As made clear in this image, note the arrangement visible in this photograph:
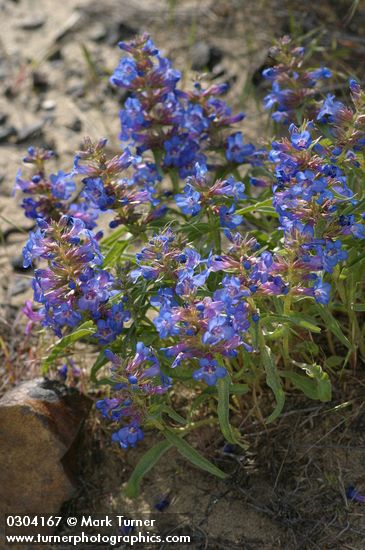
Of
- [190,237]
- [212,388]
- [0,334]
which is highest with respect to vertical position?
[190,237]

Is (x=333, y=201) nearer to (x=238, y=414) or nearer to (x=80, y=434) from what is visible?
(x=238, y=414)

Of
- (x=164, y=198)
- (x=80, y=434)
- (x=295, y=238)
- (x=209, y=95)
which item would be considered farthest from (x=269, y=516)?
(x=209, y=95)

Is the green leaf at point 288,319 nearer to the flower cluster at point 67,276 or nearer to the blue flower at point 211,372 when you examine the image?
the blue flower at point 211,372

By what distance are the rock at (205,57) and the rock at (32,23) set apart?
1473 millimetres

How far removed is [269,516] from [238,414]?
54 centimetres

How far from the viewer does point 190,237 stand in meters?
3.88

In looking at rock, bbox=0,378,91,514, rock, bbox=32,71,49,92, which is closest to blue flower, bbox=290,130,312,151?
rock, bbox=0,378,91,514

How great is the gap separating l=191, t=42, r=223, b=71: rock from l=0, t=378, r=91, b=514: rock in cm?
333

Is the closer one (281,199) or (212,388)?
(281,199)

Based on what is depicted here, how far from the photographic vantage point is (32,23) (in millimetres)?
6965

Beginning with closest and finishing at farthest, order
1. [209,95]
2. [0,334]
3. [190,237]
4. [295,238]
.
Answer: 1. [295,238]
2. [190,237]
3. [209,95]
4. [0,334]

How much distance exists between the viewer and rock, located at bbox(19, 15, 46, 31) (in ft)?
22.8

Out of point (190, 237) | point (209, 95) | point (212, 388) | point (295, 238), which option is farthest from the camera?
point (209, 95)

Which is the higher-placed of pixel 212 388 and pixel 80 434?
pixel 212 388
